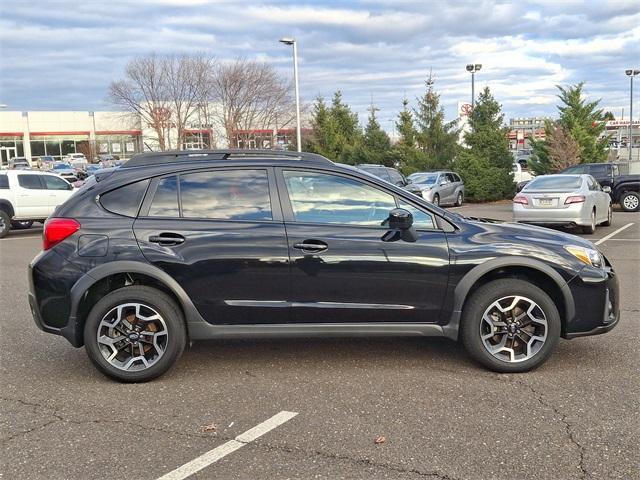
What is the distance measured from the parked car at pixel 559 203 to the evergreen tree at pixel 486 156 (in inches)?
466

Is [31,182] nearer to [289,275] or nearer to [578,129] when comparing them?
[289,275]

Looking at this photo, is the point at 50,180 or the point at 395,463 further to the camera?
the point at 50,180

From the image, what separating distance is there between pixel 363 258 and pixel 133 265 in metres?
1.71

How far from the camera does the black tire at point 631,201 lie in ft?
62.0

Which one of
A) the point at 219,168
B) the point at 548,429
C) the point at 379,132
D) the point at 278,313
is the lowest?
the point at 548,429

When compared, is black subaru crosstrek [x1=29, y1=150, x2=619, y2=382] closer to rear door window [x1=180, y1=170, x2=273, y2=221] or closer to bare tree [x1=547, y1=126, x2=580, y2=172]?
rear door window [x1=180, y1=170, x2=273, y2=221]

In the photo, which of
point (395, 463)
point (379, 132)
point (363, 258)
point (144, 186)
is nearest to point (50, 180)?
point (144, 186)

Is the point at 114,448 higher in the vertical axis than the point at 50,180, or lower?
lower

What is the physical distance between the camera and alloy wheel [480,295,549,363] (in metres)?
4.48

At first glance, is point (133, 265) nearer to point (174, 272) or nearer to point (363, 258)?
point (174, 272)

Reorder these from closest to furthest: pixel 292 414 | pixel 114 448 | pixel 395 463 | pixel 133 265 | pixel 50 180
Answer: pixel 395 463
pixel 114 448
pixel 292 414
pixel 133 265
pixel 50 180

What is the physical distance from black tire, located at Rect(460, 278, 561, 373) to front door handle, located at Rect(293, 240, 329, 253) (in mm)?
1188

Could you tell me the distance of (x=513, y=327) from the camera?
4.52m

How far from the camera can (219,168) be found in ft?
15.4
